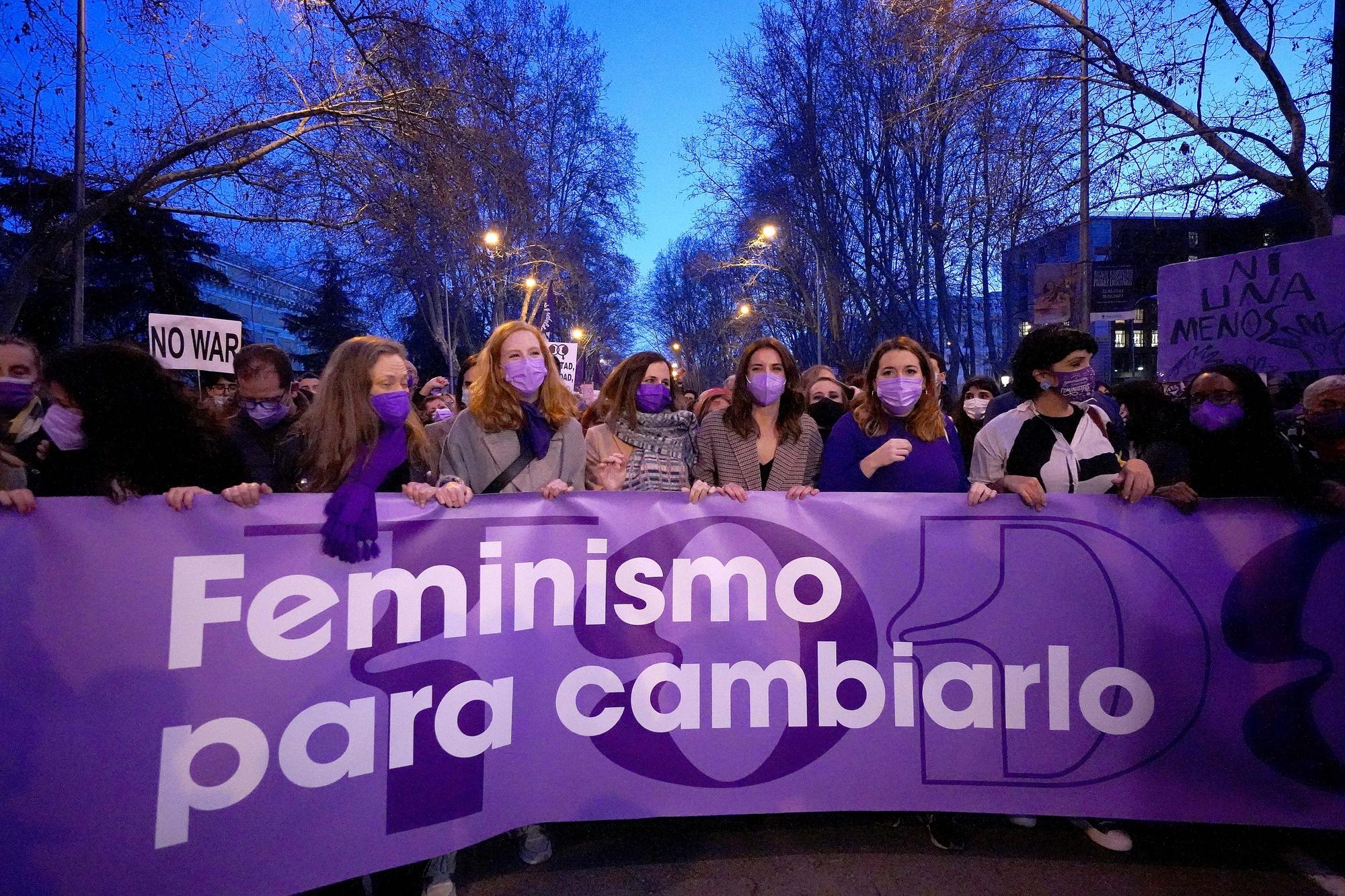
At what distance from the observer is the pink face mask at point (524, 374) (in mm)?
3502

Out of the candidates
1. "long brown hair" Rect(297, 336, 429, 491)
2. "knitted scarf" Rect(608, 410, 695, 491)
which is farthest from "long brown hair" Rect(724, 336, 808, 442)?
"long brown hair" Rect(297, 336, 429, 491)

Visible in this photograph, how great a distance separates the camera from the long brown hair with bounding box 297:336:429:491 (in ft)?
9.65

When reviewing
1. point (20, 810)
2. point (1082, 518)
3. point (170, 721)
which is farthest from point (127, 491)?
point (1082, 518)

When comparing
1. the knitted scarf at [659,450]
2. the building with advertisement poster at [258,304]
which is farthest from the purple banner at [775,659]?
the building with advertisement poster at [258,304]

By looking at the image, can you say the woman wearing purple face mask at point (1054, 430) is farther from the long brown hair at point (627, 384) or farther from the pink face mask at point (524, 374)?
the pink face mask at point (524, 374)

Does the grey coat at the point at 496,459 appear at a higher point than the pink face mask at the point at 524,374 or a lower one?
lower

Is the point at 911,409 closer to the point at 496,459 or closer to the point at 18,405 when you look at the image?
the point at 496,459

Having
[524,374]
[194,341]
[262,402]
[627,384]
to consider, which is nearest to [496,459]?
[524,374]

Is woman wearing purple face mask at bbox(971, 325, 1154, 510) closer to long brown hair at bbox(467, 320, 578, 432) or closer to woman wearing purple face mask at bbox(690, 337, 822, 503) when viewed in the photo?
woman wearing purple face mask at bbox(690, 337, 822, 503)

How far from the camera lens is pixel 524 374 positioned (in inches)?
138

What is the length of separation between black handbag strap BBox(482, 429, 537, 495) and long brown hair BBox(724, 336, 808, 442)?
1.00 metres

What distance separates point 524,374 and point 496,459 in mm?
378

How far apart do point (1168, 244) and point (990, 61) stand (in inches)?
127

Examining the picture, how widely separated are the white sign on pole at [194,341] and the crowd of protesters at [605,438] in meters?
4.81
